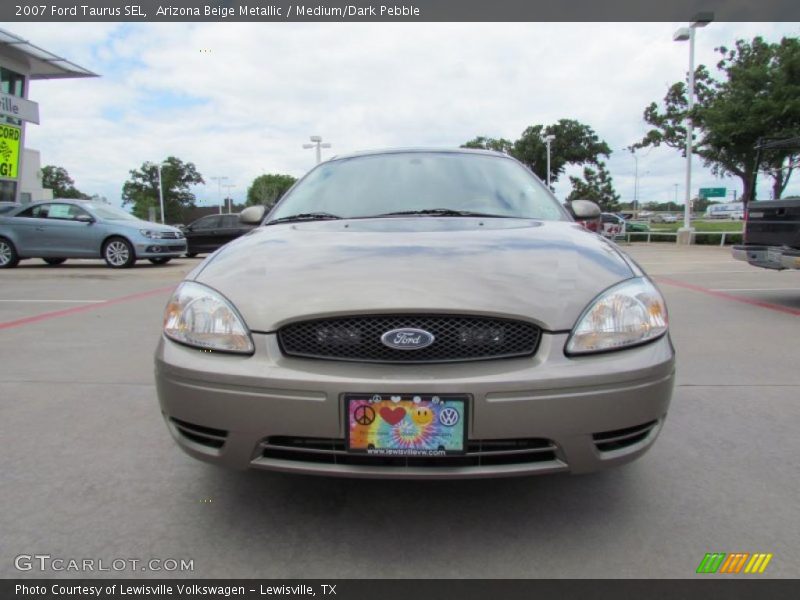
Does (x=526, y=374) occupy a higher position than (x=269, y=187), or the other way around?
(x=269, y=187)

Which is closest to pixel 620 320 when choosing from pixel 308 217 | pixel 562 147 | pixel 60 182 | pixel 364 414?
pixel 364 414

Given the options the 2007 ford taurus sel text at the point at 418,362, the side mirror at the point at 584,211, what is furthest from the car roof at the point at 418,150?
the 2007 ford taurus sel text at the point at 418,362

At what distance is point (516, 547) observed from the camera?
6.13 feet

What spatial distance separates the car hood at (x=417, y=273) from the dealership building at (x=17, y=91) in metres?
24.7

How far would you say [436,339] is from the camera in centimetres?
180

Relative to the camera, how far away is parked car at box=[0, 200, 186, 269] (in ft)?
38.2

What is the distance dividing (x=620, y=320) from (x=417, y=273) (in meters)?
0.68

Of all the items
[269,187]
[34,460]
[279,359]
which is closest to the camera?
[279,359]

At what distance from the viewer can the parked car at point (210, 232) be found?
15.9 metres

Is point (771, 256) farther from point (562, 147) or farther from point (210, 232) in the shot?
point (562, 147)

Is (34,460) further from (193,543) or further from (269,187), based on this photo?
(269,187)

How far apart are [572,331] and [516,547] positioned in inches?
28.5

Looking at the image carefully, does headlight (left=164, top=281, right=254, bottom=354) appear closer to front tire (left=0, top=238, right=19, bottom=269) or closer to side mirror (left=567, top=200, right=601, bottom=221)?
side mirror (left=567, top=200, right=601, bottom=221)
